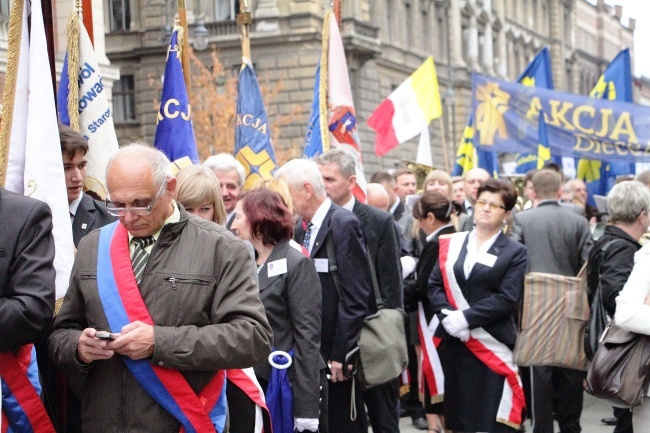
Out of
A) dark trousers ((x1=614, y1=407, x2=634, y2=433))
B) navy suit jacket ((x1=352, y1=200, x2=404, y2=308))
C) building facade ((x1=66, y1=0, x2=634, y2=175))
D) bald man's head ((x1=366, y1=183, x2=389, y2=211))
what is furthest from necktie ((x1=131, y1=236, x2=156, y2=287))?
building facade ((x1=66, y1=0, x2=634, y2=175))

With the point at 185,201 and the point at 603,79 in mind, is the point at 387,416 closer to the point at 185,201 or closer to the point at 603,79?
the point at 185,201

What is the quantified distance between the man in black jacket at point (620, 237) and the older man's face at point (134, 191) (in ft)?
11.4

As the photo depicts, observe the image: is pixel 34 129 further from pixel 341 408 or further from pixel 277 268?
pixel 341 408

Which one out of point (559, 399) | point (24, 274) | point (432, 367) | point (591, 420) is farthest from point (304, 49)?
point (24, 274)

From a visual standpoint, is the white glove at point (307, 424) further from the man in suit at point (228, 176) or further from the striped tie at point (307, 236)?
the man in suit at point (228, 176)

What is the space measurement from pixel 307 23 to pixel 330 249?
104 ft

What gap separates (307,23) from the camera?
121ft

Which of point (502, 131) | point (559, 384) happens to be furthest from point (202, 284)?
point (502, 131)

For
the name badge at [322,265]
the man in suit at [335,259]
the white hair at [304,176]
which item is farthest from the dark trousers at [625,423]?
the white hair at [304,176]

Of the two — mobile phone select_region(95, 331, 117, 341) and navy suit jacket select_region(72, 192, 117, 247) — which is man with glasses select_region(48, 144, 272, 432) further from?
navy suit jacket select_region(72, 192, 117, 247)

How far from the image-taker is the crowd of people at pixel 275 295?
3.73 metres

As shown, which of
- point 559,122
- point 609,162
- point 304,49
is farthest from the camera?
Result: point 304,49

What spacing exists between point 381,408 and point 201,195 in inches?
87.9

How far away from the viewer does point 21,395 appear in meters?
3.89
